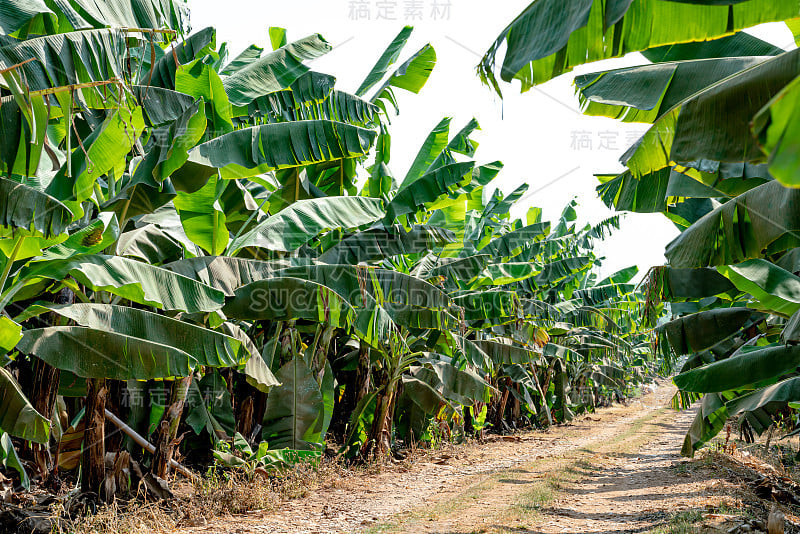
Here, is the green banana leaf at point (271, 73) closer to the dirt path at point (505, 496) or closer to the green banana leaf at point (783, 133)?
the dirt path at point (505, 496)

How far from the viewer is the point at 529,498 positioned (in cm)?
886

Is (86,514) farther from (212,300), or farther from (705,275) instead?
(705,275)

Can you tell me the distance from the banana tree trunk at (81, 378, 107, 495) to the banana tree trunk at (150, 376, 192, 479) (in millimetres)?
686

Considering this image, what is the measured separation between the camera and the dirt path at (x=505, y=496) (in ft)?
24.1

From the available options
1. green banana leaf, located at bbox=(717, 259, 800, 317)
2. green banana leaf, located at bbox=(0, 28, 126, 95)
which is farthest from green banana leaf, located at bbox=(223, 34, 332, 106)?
green banana leaf, located at bbox=(717, 259, 800, 317)

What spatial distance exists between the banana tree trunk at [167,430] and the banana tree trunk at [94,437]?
2.25ft

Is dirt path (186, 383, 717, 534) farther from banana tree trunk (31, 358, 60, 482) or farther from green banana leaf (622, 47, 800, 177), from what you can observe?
green banana leaf (622, 47, 800, 177)

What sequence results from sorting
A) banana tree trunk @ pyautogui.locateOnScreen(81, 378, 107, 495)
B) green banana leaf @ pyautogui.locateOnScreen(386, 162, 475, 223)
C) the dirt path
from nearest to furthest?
banana tree trunk @ pyautogui.locateOnScreen(81, 378, 107, 495) < the dirt path < green banana leaf @ pyautogui.locateOnScreen(386, 162, 475, 223)

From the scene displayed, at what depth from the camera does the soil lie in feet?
23.7

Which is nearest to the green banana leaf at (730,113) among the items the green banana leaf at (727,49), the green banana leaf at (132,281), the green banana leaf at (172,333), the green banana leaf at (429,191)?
the green banana leaf at (727,49)

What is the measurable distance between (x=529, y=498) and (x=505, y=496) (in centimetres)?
47

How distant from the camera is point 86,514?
591 cm

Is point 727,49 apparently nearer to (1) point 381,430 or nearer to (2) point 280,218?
(2) point 280,218

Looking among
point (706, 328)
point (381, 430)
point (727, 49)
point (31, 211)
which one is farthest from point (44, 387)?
point (706, 328)
